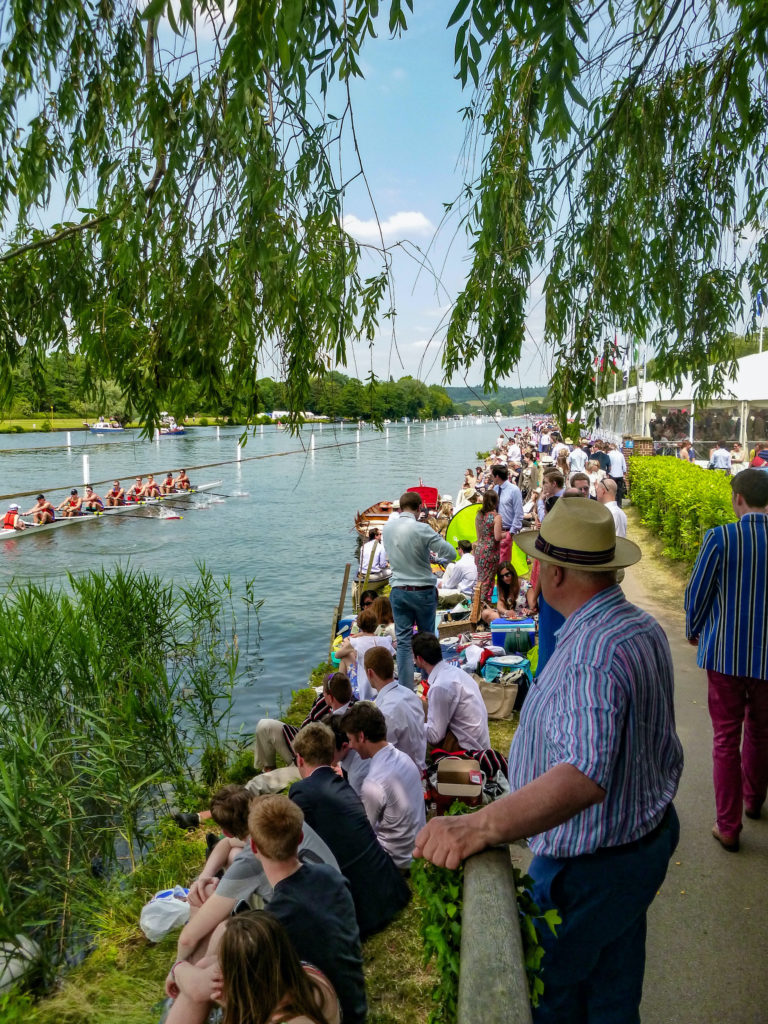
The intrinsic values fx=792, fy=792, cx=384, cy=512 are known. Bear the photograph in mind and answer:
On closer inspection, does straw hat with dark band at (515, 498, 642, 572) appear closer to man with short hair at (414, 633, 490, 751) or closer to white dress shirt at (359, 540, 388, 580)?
man with short hair at (414, 633, 490, 751)

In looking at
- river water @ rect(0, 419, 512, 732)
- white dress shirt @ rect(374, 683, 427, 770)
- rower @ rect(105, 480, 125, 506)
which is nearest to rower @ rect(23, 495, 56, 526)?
river water @ rect(0, 419, 512, 732)

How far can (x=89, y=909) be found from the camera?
561cm

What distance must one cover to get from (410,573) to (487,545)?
301cm

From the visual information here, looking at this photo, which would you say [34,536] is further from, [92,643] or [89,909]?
[89,909]

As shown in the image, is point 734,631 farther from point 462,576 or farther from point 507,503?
point 462,576

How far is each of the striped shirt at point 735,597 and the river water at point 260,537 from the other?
182 cm

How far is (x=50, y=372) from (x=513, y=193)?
284 centimetres

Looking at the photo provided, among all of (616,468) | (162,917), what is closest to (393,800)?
(162,917)

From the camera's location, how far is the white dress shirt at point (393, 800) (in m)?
4.70

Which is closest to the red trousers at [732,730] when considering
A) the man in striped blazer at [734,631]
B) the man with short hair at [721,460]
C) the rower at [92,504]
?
the man in striped blazer at [734,631]

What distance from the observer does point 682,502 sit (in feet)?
41.1

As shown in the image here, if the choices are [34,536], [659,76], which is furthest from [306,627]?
[34,536]

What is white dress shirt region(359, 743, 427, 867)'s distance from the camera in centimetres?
470

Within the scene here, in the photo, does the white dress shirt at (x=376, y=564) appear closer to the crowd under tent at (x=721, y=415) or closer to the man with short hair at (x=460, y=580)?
the man with short hair at (x=460, y=580)
